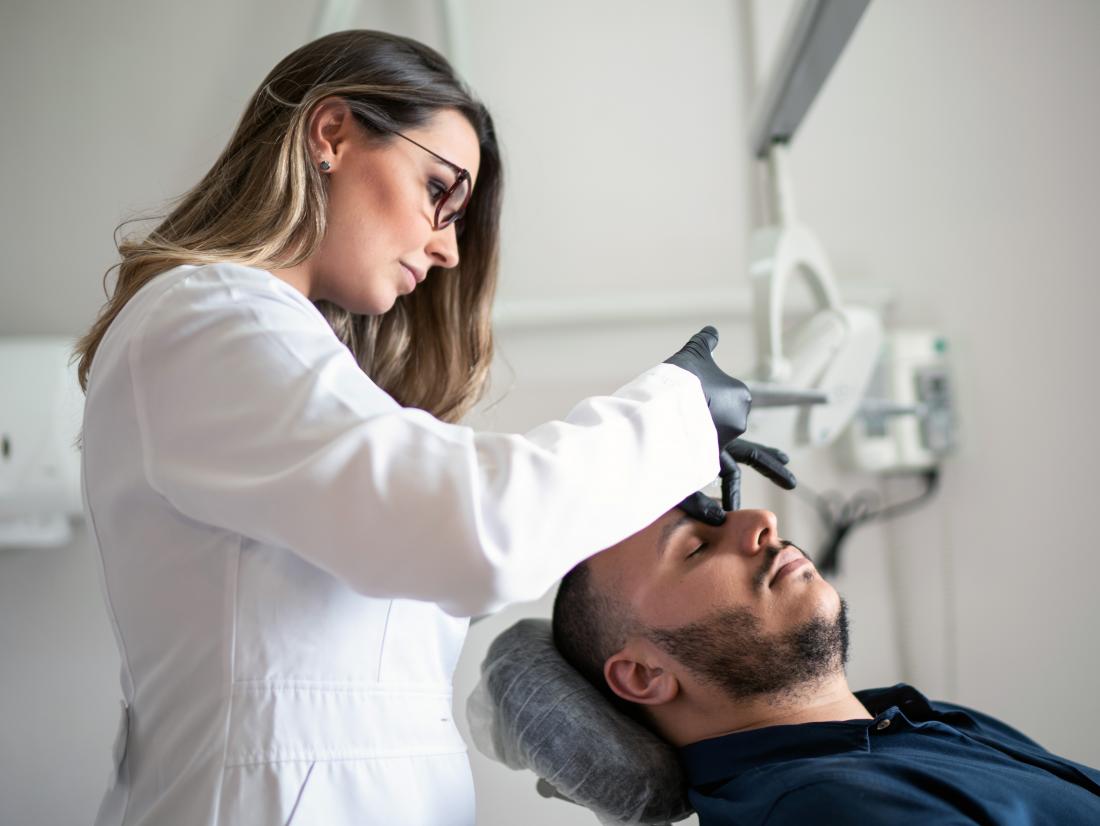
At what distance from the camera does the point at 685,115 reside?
2.08 metres

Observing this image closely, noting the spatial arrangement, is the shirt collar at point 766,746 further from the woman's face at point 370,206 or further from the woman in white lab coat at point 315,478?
the woman's face at point 370,206

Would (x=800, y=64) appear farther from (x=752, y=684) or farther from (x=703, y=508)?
(x=752, y=684)

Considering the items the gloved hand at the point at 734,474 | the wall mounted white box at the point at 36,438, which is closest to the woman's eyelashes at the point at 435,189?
the gloved hand at the point at 734,474

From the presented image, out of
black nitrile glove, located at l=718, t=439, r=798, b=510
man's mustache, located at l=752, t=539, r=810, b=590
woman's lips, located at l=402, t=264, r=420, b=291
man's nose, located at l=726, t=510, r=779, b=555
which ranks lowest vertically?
man's mustache, located at l=752, t=539, r=810, b=590

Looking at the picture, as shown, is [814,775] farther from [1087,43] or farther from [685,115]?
[1087,43]

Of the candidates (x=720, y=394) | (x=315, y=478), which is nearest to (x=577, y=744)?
(x=720, y=394)

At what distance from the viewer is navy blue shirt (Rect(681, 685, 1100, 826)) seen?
0.94 meters

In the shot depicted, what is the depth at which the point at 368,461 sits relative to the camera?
2.45ft

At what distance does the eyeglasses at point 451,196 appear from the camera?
1.10m

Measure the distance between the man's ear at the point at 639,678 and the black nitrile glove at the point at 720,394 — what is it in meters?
0.36

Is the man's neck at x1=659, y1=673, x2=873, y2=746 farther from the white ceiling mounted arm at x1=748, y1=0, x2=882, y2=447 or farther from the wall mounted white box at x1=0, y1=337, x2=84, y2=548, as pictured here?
the wall mounted white box at x1=0, y1=337, x2=84, y2=548

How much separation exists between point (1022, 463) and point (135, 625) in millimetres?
1725

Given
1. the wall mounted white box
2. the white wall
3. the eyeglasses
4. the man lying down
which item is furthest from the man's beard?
the wall mounted white box

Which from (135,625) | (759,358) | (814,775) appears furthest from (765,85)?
(135,625)
